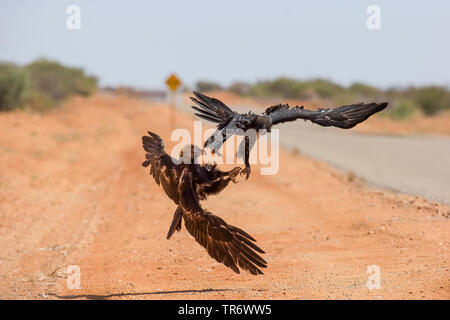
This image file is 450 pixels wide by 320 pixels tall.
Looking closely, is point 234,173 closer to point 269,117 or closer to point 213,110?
point 269,117

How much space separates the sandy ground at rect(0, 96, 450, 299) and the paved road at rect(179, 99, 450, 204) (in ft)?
3.22

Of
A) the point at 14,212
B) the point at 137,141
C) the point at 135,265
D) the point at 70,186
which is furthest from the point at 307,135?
the point at 135,265

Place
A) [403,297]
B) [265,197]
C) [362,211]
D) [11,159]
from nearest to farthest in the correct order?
[403,297], [362,211], [265,197], [11,159]

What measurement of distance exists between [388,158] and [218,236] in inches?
610

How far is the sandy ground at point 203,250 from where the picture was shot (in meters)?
6.55

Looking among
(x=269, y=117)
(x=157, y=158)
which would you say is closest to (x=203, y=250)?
(x=157, y=158)

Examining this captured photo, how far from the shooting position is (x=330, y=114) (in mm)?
6352

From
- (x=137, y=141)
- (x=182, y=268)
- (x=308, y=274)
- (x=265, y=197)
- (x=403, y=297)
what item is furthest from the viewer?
(x=137, y=141)

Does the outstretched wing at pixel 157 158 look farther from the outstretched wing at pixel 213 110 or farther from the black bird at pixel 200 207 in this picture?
the outstretched wing at pixel 213 110

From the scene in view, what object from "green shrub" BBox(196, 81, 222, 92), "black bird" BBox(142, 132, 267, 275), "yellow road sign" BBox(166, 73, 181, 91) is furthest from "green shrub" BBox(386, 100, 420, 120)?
"green shrub" BBox(196, 81, 222, 92)

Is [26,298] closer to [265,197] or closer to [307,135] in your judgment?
[265,197]

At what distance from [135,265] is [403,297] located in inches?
140

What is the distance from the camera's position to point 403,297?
600 cm

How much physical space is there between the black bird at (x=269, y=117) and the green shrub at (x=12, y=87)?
95.0ft
